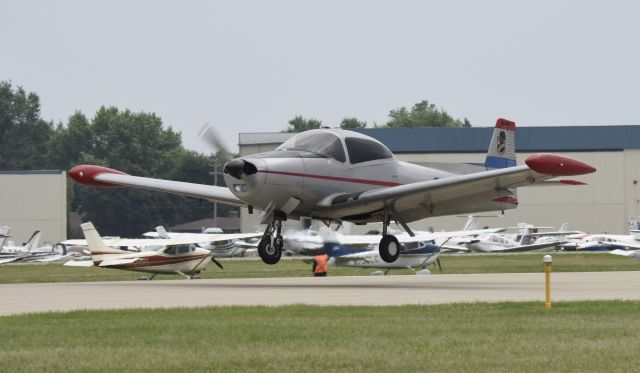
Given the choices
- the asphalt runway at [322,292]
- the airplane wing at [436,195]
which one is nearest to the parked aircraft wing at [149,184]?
the asphalt runway at [322,292]


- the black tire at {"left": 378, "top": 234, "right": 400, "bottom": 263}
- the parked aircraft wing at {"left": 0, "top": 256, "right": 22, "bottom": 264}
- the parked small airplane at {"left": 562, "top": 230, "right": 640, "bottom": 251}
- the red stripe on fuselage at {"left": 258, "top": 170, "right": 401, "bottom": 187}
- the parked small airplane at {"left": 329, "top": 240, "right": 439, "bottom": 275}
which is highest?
the red stripe on fuselage at {"left": 258, "top": 170, "right": 401, "bottom": 187}

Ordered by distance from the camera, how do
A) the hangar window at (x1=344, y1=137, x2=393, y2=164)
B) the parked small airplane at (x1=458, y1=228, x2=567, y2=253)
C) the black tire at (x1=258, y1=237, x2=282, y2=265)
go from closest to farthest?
the black tire at (x1=258, y1=237, x2=282, y2=265), the hangar window at (x1=344, y1=137, x2=393, y2=164), the parked small airplane at (x1=458, y1=228, x2=567, y2=253)

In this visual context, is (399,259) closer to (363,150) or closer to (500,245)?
(363,150)

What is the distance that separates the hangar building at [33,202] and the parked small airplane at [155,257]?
59745mm

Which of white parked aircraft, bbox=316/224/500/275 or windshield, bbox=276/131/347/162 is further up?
windshield, bbox=276/131/347/162

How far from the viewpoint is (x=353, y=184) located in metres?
28.6

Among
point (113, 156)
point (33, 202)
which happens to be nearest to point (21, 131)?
point (113, 156)

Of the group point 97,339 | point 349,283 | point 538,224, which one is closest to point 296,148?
point 349,283

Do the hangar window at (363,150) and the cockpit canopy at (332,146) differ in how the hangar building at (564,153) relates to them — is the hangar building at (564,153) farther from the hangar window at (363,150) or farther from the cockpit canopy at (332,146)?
the cockpit canopy at (332,146)

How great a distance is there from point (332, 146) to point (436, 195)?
2.96 meters

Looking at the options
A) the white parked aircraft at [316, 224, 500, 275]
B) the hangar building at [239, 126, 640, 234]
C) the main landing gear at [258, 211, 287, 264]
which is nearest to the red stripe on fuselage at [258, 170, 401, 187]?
the main landing gear at [258, 211, 287, 264]

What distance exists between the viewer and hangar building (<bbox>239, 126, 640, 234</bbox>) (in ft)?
304

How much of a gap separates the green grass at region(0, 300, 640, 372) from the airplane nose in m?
6.16

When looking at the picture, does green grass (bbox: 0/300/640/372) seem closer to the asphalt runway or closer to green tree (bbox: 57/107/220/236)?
the asphalt runway
